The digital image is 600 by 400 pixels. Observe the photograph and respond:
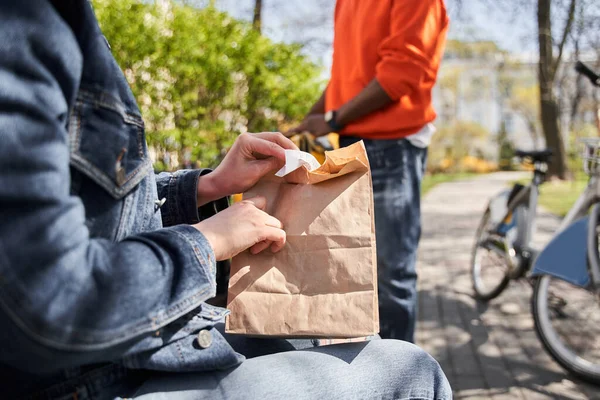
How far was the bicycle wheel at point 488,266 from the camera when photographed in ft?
15.6

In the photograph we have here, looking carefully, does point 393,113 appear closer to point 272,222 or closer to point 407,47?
point 407,47

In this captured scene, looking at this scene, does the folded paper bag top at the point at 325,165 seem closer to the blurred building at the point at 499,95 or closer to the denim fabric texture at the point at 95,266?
the denim fabric texture at the point at 95,266

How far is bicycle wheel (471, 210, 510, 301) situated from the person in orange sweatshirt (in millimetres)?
2114

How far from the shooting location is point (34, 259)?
2.91 ft

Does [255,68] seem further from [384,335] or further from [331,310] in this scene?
[331,310]

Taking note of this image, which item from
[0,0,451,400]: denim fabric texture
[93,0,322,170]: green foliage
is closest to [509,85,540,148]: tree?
[93,0,322,170]: green foliage

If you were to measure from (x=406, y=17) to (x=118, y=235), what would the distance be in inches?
74.3

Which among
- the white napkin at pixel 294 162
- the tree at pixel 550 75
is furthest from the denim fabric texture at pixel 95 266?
the tree at pixel 550 75

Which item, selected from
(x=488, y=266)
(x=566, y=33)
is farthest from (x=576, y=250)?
(x=566, y=33)

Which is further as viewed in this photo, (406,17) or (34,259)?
(406,17)

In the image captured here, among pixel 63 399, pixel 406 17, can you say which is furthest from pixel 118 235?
pixel 406 17

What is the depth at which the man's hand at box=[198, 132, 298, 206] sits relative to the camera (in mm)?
1534

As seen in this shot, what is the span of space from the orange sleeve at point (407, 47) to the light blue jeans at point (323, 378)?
151 cm

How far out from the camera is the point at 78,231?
3.12 feet
